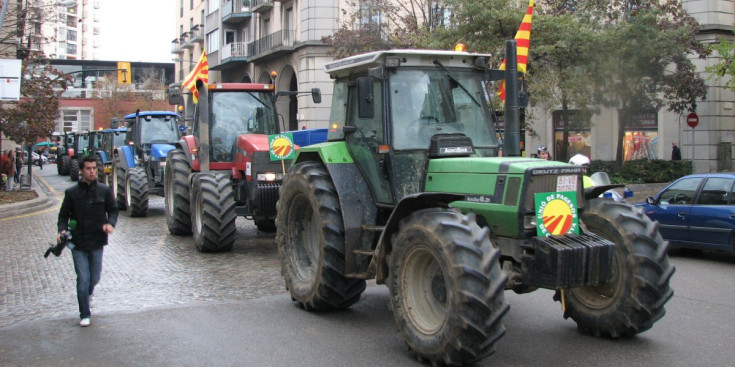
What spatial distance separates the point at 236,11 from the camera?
44344 mm

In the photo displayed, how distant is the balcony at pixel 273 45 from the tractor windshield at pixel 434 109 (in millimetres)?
30834

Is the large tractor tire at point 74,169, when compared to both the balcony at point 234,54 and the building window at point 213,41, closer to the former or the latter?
the balcony at point 234,54

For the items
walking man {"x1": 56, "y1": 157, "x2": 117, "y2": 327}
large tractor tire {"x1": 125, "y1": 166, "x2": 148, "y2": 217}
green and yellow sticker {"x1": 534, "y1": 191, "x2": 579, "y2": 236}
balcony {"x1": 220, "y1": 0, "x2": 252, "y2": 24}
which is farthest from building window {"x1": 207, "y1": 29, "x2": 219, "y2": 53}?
green and yellow sticker {"x1": 534, "y1": 191, "x2": 579, "y2": 236}

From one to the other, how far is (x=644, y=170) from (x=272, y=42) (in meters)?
22.9

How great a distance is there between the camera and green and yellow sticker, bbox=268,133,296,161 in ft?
39.6

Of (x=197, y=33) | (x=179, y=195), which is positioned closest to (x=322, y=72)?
(x=179, y=195)

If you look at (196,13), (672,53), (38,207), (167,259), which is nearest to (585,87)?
(672,53)

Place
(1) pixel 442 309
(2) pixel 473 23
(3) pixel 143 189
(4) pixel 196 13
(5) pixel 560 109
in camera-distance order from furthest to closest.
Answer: (4) pixel 196 13
(5) pixel 560 109
(2) pixel 473 23
(3) pixel 143 189
(1) pixel 442 309

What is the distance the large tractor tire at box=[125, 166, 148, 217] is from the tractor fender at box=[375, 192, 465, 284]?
12.6 metres

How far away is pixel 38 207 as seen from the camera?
20.9 m

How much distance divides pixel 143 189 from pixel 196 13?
42086 millimetres

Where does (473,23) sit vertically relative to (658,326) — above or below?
above

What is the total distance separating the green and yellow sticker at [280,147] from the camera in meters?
12.1

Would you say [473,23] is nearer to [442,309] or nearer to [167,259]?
[167,259]
